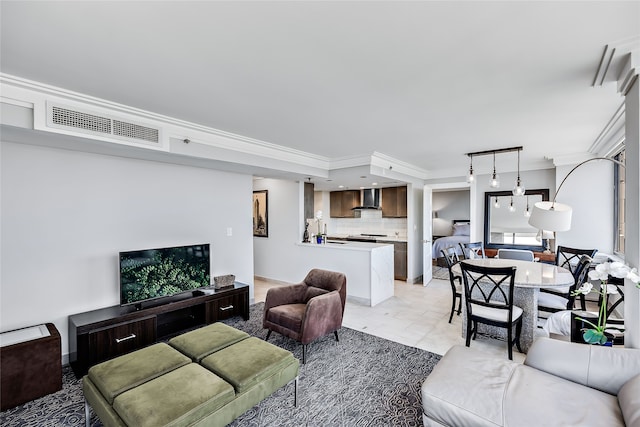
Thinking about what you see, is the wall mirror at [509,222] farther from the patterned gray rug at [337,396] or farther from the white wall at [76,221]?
the white wall at [76,221]

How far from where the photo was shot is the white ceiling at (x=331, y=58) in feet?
4.94

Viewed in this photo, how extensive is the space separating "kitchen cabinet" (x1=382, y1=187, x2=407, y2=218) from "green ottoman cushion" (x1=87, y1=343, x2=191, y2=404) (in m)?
5.72

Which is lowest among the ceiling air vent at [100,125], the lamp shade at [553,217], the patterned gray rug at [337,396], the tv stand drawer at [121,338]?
the patterned gray rug at [337,396]

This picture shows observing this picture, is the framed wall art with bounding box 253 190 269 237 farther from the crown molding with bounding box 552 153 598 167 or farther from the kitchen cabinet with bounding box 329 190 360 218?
the crown molding with bounding box 552 153 598 167

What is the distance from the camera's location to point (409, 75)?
2.18 meters

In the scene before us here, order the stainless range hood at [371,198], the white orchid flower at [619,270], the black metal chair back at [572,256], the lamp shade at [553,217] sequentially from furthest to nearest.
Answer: the stainless range hood at [371,198]
the black metal chair back at [572,256]
the lamp shade at [553,217]
the white orchid flower at [619,270]

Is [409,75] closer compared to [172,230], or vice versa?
[409,75]

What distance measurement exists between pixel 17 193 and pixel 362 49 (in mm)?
3308

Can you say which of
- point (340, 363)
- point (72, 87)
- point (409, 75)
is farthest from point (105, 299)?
point (409, 75)

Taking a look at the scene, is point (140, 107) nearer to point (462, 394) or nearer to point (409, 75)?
point (409, 75)

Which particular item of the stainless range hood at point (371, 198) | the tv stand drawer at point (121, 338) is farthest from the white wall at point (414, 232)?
the tv stand drawer at point (121, 338)

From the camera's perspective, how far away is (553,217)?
2.64 m

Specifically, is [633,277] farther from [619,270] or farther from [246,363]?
[246,363]

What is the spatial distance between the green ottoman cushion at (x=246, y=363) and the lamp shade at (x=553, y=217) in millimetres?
2498
